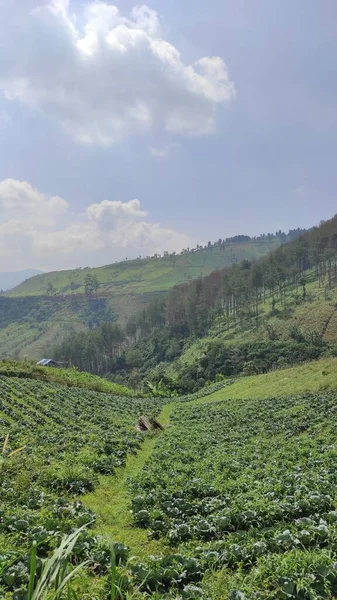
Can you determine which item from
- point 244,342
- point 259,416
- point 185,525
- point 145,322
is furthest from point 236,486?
point 145,322

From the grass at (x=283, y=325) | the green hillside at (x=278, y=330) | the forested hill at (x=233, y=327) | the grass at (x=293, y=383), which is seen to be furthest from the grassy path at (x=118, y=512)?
the grass at (x=283, y=325)

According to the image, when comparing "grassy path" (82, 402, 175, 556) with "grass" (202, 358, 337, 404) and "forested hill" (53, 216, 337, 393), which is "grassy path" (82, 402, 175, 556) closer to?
"grass" (202, 358, 337, 404)

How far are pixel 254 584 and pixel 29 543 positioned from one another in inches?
176

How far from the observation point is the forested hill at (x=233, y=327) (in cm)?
9931

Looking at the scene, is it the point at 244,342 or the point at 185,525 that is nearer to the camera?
the point at 185,525

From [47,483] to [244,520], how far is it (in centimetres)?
712

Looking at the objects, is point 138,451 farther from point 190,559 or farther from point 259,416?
point 190,559

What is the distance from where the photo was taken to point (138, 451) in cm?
2200

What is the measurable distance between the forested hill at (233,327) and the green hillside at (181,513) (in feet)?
246

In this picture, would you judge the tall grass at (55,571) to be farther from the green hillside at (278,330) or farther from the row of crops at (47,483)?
the green hillside at (278,330)

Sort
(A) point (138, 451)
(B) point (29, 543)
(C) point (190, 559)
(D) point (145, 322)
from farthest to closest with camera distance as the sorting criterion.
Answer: (D) point (145, 322)
(A) point (138, 451)
(B) point (29, 543)
(C) point (190, 559)

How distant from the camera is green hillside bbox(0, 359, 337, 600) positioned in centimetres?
614

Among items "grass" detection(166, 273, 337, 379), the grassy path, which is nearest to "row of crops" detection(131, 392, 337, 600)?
the grassy path

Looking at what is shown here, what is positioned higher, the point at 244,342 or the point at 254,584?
the point at 254,584
